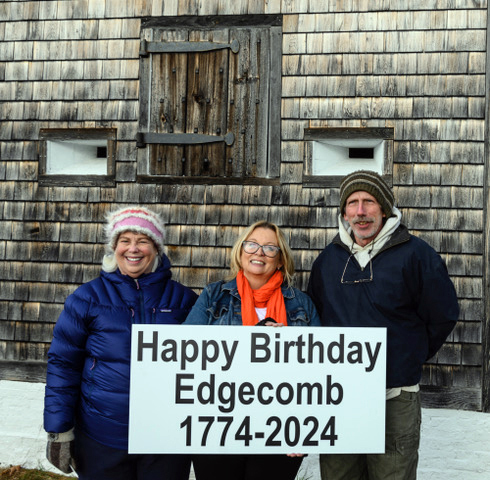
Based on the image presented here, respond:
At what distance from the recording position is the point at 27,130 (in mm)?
4453

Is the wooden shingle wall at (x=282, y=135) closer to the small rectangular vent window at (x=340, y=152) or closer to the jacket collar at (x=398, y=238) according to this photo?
the small rectangular vent window at (x=340, y=152)

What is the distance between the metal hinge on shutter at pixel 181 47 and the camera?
4199mm

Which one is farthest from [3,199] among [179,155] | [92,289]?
[92,289]

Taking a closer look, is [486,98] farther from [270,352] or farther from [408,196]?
[270,352]

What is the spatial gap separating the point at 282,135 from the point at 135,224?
2.04m

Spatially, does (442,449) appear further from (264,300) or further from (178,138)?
(178,138)

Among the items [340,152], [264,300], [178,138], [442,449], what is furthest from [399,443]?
[178,138]

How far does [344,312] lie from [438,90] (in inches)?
89.8

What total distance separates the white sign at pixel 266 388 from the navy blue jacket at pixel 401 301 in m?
0.12

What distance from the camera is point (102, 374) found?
2.28 meters

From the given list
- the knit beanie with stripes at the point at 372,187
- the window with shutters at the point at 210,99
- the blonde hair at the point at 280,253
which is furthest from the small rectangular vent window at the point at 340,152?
the blonde hair at the point at 280,253

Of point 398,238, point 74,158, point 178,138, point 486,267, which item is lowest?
point 486,267

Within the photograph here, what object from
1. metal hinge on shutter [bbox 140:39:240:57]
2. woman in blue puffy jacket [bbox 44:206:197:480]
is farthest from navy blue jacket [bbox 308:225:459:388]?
metal hinge on shutter [bbox 140:39:240:57]

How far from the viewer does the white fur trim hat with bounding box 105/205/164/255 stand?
→ 239cm
